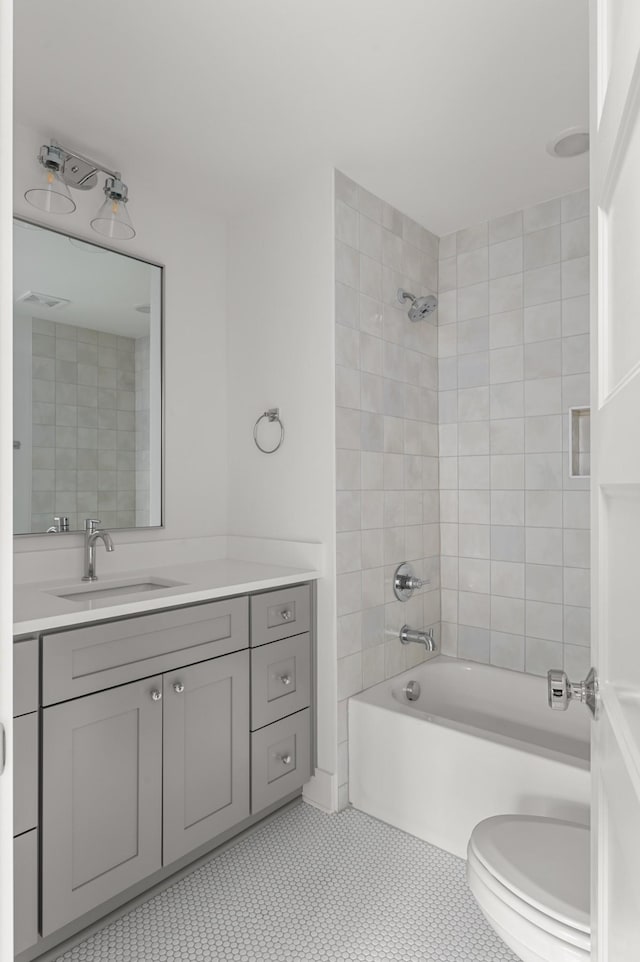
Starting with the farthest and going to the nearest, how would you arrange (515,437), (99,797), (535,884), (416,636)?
(515,437)
(416,636)
(99,797)
(535,884)

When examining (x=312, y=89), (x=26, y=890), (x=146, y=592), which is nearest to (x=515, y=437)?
(x=312, y=89)

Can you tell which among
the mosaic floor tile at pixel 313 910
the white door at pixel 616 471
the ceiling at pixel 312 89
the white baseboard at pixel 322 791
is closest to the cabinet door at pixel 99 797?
the mosaic floor tile at pixel 313 910

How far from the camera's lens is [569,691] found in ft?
3.13

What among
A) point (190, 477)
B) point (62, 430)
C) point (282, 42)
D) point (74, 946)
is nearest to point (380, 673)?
point (190, 477)

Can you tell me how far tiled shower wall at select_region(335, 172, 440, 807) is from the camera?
7.65 ft

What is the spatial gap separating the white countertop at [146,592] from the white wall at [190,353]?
22 centimetres

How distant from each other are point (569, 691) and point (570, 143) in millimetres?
2010

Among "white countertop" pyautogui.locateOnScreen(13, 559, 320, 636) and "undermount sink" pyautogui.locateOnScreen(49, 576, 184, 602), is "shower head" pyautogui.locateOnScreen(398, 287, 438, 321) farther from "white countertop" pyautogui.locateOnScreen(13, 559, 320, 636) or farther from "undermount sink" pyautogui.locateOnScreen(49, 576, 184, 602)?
"undermount sink" pyautogui.locateOnScreen(49, 576, 184, 602)

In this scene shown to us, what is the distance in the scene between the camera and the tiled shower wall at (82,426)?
2.10 m

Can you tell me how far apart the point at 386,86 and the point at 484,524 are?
1813mm

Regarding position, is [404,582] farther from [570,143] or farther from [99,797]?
[570,143]

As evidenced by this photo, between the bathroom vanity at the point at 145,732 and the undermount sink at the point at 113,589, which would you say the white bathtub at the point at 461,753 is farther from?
the undermount sink at the point at 113,589

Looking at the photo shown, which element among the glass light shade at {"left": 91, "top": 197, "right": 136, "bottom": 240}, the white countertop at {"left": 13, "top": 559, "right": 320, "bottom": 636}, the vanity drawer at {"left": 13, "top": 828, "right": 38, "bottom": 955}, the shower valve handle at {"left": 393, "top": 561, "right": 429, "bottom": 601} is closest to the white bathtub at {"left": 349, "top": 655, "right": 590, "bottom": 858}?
the shower valve handle at {"left": 393, "top": 561, "right": 429, "bottom": 601}

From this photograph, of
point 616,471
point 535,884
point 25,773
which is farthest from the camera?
point 25,773
